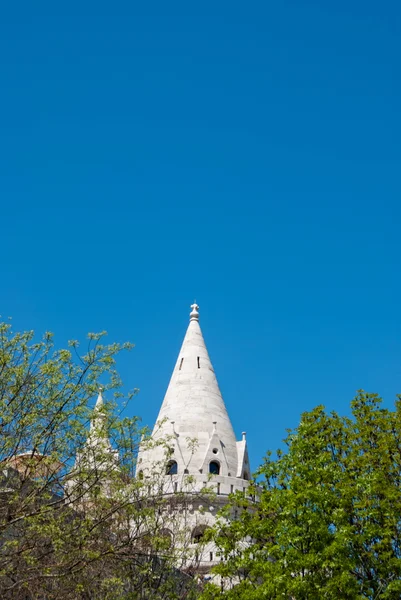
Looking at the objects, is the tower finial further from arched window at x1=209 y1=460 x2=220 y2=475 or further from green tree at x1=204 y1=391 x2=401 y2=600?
green tree at x1=204 y1=391 x2=401 y2=600

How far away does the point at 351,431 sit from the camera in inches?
760

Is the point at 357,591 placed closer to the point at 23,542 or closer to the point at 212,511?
the point at 23,542

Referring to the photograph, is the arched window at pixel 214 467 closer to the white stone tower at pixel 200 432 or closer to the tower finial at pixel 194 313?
the white stone tower at pixel 200 432

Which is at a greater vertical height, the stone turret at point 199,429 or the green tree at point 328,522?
the stone turret at point 199,429

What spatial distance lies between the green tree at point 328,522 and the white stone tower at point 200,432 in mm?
9291

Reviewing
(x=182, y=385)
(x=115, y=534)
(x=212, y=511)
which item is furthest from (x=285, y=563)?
(x=182, y=385)

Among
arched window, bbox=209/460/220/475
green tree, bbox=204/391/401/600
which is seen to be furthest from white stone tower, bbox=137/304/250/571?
green tree, bbox=204/391/401/600

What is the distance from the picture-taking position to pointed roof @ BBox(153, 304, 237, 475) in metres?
30.1

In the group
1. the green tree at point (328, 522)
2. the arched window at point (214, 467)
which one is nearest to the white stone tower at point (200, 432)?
the arched window at point (214, 467)

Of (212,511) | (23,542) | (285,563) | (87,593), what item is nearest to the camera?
(23,542)

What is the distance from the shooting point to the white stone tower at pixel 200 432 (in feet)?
94.3

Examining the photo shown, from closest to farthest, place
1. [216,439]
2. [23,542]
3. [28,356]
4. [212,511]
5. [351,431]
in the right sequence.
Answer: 1. [23,542]
2. [28,356]
3. [351,431]
4. [212,511]
5. [216,439]

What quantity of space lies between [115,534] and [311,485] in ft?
13.3

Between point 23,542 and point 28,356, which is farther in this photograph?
point 28,356
